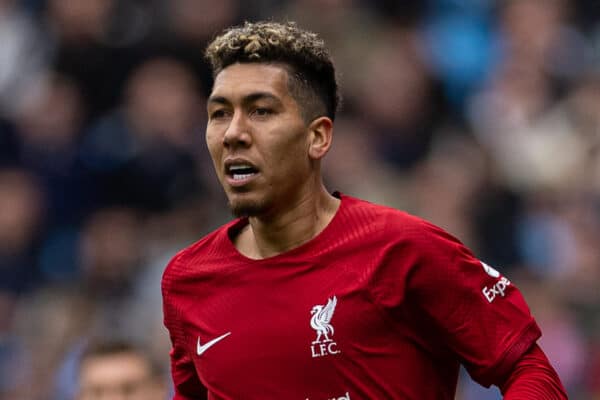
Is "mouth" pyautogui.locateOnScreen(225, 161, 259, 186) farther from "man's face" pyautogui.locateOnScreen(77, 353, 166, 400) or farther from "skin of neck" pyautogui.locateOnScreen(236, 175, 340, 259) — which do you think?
"man's face" pyautogui.locateOnScreen(77, 353, 166, 400)

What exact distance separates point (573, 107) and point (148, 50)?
9.61 feet

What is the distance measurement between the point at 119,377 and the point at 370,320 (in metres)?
2.02

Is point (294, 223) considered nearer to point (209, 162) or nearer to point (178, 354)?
point (178, 354)

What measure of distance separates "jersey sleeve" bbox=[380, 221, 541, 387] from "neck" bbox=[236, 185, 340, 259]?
0.37m

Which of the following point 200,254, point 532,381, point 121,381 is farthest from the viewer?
point 121,381

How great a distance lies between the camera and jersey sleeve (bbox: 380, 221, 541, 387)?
3.68m

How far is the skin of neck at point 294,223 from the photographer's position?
396 cm

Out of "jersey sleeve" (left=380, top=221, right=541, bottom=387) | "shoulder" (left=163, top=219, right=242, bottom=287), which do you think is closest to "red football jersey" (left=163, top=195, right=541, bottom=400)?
"jersey sleeve" (left=380, top=221, right=541, bottom=387)

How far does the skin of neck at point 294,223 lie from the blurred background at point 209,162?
11.8 feet

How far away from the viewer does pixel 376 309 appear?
3.71 m

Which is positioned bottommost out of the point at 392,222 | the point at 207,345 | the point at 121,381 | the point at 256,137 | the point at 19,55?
the point at 121,381

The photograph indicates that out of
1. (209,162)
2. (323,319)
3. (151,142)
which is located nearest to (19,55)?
(151,142)

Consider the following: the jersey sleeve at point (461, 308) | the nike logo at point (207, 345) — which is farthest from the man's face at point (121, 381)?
the jersey sleeve at point (461, 308)

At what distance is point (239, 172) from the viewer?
3.83 m
